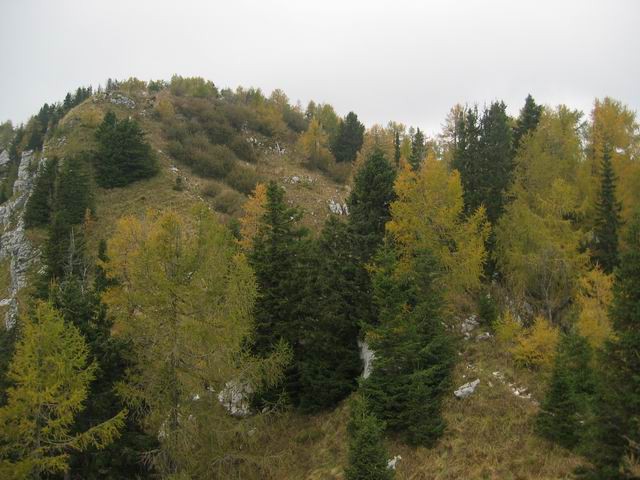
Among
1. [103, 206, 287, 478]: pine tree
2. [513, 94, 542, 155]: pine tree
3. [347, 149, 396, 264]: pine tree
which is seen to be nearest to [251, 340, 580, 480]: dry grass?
[103, 206, 287, 478]: pine tree

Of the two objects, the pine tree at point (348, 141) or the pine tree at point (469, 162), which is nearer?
the pine tree at point (469, 162)

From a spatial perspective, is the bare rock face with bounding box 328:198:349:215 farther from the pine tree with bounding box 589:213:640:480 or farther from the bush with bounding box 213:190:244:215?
the pine tree with bounding box 589:213:640:480

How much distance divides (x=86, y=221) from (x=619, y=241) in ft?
142

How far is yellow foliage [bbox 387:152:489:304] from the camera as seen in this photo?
23516 millimetres

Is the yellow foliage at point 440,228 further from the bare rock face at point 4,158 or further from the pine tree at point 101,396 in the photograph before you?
the bare rock face at point 4,158

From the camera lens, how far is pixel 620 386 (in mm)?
11312

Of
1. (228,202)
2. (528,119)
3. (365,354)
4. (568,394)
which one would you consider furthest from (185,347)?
(228,202)

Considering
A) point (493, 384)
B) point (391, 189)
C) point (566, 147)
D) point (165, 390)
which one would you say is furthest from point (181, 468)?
point (566, 147)

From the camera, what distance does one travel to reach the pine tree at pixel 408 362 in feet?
58.2

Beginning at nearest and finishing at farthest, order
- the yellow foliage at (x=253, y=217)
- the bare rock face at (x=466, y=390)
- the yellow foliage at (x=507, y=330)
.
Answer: the bare rock face at (x=466, y=390)
the yellow foliage at (x=507, y=330)
the yellow foliage at (x=253, y=217)

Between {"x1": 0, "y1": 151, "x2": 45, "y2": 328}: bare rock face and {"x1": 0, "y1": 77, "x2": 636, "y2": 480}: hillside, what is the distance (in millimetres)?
154

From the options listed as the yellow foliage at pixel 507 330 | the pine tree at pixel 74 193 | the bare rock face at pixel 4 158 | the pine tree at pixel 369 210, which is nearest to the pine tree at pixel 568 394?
the yellow foliage at pixel 507 330

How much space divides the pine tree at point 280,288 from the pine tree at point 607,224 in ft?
51.8

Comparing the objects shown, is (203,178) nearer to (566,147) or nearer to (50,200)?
(50,200)
